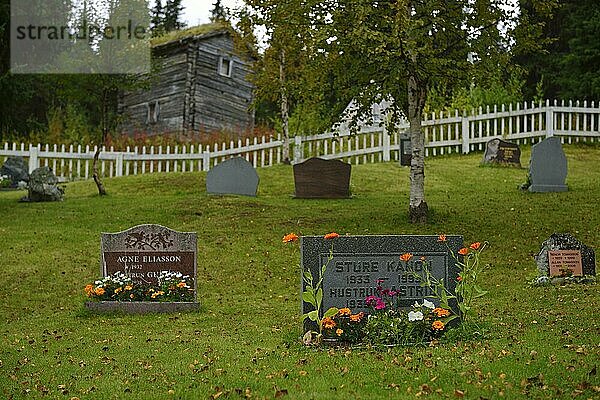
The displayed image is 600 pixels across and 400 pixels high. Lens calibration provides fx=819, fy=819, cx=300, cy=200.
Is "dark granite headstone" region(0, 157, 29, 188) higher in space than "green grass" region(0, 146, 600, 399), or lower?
higher

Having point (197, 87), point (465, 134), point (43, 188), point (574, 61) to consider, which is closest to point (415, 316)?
point (43, 188)

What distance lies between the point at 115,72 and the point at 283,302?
13.1 meters

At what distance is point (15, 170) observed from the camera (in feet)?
86.6

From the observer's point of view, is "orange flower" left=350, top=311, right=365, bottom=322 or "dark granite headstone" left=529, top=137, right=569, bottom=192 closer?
"orange flower" left=350, top=311, right=365, bottom=322

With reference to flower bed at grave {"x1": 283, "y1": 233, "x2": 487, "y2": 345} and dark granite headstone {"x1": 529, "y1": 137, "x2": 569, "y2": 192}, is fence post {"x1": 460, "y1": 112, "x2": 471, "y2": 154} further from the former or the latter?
flower bed at grave {"x1": 283, "y1": 233, "x2": 487, "y2": 345}

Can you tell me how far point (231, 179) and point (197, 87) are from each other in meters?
17.8

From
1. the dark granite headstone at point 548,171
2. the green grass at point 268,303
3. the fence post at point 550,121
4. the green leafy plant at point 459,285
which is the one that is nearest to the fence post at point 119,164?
the green grass at point 268,303

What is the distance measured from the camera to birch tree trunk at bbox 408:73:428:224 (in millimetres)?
17156

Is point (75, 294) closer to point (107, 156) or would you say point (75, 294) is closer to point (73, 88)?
point (73, 88)

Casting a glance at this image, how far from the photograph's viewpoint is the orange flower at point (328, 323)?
26.6ft

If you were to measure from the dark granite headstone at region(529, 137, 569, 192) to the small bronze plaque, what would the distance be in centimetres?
835

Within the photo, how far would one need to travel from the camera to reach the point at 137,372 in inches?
282

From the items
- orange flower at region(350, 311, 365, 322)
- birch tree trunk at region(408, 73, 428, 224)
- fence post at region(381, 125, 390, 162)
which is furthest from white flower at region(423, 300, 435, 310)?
fence post at region(381, 125, 390, 162)

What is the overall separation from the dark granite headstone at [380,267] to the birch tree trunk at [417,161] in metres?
8.25
